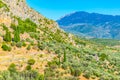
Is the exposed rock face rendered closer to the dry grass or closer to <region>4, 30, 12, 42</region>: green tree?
<region>4, 30, 12, 42</region>: green tree

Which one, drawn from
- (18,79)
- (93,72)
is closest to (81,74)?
(93,72)

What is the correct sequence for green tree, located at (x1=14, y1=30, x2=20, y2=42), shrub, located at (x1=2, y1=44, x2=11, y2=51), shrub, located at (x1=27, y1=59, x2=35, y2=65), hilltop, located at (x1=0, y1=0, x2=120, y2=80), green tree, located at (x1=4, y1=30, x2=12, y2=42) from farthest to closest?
green tree, located at (x1=14, y1=30, x2=20, y2=42), green tree, located at (x1=4, y1=30, x2=12, y2=42), shrub, located at (x1=2, y1=44, x2=11, y2=51), shrub, located at (x1=27, y1=59, x2=35, y2=65), hilltop, located at (x1=0, y1=0, x2=120, y2=80)

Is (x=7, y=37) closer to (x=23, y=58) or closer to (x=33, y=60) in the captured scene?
(x=23, y=58)

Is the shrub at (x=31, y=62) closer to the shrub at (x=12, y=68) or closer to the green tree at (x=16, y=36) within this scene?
the shrub at (x=12, y=68)

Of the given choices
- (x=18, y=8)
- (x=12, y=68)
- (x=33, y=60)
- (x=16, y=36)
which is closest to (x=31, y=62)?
(x=33, y=60)

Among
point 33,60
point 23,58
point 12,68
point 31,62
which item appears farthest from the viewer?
point 23,58

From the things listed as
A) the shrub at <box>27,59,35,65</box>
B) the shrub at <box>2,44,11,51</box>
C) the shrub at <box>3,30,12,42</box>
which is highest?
the shrub at <box>3,30,12,42</box>

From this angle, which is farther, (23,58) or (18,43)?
(18,43)

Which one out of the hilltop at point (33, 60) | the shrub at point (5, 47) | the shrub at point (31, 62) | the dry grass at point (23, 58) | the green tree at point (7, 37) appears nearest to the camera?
the hilltop at point (33, 60)

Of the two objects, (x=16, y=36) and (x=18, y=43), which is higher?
(x=16, y=36)

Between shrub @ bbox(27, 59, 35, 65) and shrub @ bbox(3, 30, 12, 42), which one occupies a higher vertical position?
shrub @ bbox(3, 30, 12, 42)

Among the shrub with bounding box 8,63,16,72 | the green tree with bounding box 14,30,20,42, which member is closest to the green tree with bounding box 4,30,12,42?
the green tree with bounding box 14,30,20,42

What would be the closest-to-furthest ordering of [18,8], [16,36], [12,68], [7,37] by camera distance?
1. [12,68]
2. [7,37]
3. [16,36]
4. [18,8]

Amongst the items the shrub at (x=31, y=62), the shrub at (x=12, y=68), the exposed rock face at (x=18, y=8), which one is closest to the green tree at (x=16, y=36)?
the shrub at (x=31, y=62)
